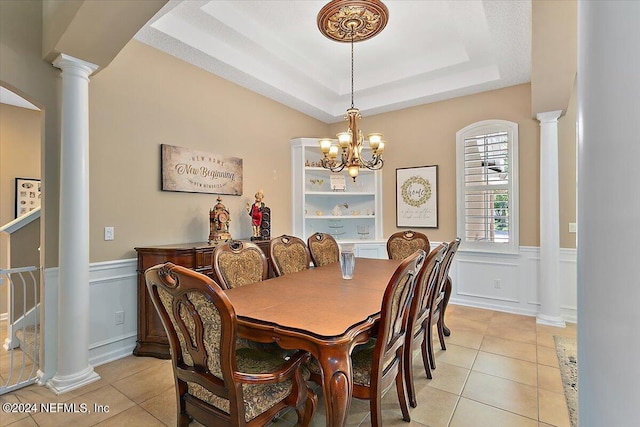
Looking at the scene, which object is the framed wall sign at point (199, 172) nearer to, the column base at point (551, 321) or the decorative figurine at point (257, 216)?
the decorative figurine at point (257, 216)

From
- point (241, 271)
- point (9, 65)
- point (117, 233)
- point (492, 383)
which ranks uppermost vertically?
point (9, 65)

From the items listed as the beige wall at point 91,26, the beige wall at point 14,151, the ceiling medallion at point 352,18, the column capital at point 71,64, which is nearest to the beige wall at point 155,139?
the column capital at point 71,64

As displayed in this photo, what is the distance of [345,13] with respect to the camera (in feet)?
8.38

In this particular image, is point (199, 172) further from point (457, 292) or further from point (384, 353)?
point (457, 292)

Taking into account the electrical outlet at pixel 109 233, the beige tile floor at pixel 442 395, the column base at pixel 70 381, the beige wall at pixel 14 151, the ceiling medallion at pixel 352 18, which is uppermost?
the ceiling medallion at pixel 352 18

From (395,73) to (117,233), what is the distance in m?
3.90

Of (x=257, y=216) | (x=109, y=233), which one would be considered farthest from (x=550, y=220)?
(x=109, y=233)

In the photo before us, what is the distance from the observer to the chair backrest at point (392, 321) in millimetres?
1597

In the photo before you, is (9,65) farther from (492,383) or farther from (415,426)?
(492,383)

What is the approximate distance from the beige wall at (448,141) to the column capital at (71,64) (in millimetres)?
3818

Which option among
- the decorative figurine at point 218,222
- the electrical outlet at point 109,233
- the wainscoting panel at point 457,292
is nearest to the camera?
the wainscoting panel at point 457,292

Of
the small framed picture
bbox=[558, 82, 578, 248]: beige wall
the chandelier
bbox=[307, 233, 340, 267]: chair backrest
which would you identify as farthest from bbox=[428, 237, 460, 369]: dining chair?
the small framed picture

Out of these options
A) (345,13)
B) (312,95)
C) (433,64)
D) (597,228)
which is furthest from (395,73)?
(597,228)

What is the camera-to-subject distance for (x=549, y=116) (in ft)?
12.4
